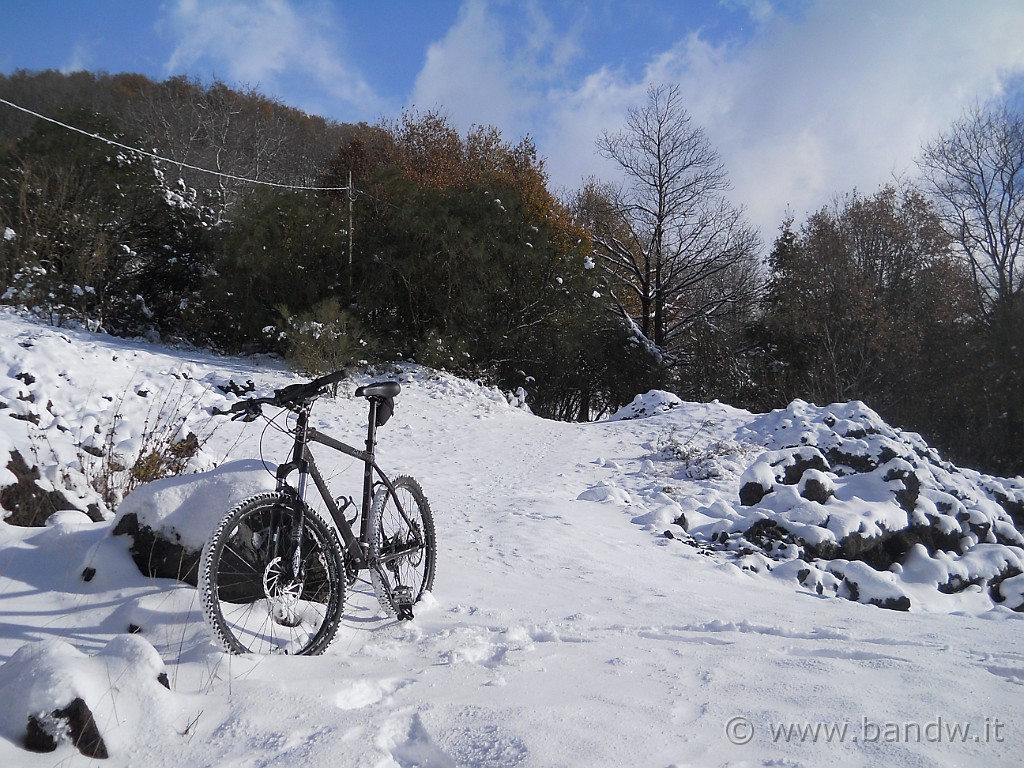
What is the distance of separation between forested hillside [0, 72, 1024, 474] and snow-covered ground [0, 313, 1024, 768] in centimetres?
717

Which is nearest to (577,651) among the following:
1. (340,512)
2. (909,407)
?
(340,512)

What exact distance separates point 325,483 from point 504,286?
13428 mm

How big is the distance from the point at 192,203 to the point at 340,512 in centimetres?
1571

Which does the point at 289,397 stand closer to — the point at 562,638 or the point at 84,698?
the point at 84,698

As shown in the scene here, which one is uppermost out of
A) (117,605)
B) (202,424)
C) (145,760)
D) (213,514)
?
(202,424)

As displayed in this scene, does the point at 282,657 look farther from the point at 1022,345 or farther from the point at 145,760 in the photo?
the point at 1022,345

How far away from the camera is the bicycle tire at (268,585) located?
2.14 meters

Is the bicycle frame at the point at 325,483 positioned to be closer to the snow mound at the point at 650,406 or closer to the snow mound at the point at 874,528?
the snow mound at the point at 874,528

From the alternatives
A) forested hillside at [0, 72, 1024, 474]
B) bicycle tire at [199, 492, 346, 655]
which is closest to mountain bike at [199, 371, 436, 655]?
bicycle tire at [199, 492, 346, 655]

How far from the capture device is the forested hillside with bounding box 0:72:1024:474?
504 inches

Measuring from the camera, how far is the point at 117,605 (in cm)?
249

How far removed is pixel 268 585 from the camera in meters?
2.30

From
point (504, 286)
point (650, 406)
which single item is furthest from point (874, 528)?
point (504, 286)
